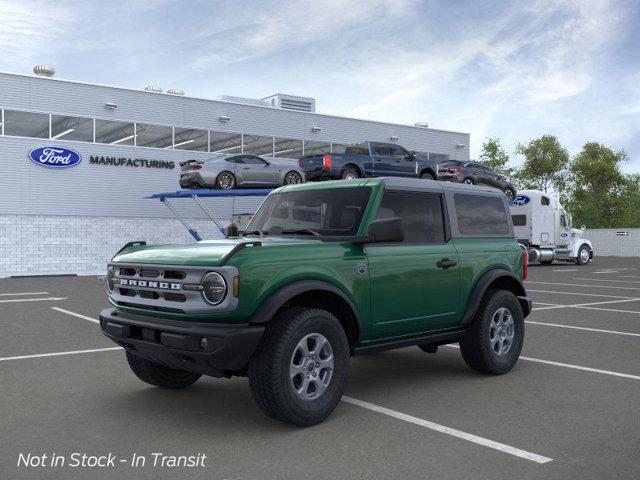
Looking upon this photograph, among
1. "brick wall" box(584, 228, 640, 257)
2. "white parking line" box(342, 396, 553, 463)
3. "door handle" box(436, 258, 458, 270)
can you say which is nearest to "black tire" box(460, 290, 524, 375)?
"door handle" box(436, 258, 458, 270)

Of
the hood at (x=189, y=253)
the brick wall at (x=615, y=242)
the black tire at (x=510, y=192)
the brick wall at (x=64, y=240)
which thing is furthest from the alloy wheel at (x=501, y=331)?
the brick wall at (x=615, y=242)

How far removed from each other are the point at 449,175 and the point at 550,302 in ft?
38.9

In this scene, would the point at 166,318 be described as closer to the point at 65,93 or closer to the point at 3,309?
the point at 3,309

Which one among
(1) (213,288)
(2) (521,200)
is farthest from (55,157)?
(1) (213,288)

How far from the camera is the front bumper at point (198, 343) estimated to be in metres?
4.59

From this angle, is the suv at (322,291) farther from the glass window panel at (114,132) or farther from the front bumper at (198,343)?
the glass window panel at (114,132)

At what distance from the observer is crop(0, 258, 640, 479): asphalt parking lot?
13.5ft

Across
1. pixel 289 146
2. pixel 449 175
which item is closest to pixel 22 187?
pixel 289 146

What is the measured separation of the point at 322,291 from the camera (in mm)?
5207

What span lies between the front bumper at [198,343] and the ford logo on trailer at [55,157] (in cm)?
2397

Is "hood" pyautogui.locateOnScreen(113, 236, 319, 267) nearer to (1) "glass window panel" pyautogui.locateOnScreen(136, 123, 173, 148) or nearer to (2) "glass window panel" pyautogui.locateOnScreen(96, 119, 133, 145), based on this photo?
(2) "glass window panel" pyautogui.locateOnScreen(96, 119, 133, 145)

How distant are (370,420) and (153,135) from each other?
26.4 m

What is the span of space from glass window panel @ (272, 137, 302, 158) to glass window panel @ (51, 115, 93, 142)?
30.0 ft

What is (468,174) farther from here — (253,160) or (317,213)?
(317,213)
